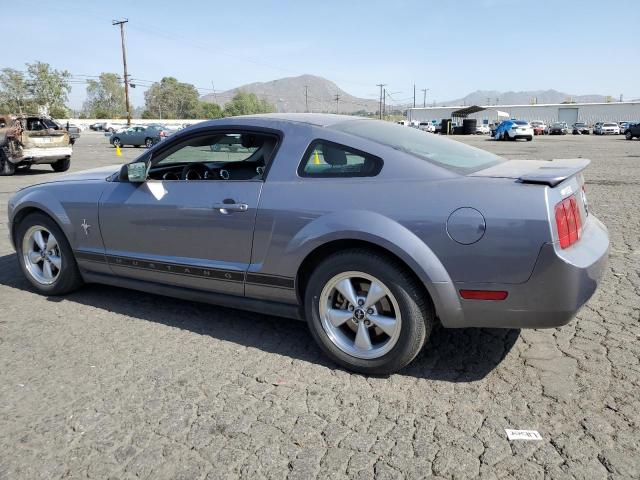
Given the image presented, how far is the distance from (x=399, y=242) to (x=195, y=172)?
228 centimetres

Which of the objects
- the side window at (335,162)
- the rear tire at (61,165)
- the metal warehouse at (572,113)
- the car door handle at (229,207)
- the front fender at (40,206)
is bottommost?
the rear tire at (61,165)

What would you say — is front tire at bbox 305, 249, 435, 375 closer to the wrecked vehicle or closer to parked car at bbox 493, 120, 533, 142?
the wrecked vehicle

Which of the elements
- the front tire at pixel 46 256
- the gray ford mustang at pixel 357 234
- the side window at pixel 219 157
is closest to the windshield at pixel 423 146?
the gray ford mustang at pixel 357 234

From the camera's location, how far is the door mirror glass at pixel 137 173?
3.86 metres

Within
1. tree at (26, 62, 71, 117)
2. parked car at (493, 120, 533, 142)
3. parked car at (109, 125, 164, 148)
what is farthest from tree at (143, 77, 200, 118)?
parked car at (493, 120, 533, 142)

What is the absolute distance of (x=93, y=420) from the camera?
271 cm

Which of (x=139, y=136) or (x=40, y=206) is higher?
(x=139, y=136)

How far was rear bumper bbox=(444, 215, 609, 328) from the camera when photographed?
8.64 feet

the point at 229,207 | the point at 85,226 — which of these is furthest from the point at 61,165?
the point at 229,207

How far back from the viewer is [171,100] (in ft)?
463

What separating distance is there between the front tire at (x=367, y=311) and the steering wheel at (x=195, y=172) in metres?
1.72

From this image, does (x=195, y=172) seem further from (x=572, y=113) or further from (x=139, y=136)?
(x=572, y=113)

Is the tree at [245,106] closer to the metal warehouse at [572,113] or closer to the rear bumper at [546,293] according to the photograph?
the metal warehouse at [572,113]

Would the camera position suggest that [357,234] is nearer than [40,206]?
Yes
